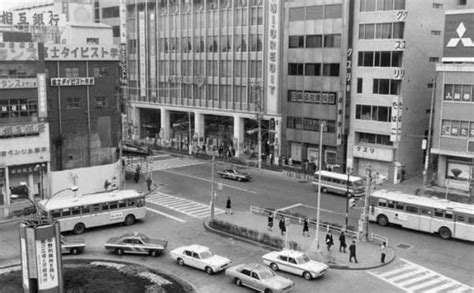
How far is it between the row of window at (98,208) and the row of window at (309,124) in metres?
30.7

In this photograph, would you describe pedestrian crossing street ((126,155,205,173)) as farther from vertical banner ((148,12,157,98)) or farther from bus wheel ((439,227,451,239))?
bus wheel ((439,227,451,239))

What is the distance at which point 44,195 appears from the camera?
58.6m

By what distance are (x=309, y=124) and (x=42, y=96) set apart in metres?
34.0

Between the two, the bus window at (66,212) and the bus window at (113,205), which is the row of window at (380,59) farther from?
the bus window at (66,212)

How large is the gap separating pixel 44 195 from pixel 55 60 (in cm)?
1371

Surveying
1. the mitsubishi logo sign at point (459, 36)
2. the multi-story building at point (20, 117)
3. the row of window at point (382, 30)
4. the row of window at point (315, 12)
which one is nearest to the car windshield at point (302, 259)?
the multi-story building at point (20, 117)

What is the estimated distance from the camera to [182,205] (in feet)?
189

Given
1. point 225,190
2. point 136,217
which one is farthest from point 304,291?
point 225,190

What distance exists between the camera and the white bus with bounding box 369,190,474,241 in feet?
151

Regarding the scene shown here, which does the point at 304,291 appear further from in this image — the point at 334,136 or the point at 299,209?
the point at 334,136

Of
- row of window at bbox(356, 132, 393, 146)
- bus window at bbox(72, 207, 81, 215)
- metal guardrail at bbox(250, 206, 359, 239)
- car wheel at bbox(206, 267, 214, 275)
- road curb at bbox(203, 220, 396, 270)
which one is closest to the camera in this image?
car wheel at bbox(206, 267, 214, 275)

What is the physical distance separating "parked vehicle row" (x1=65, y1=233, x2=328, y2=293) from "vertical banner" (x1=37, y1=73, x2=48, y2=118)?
18402mm

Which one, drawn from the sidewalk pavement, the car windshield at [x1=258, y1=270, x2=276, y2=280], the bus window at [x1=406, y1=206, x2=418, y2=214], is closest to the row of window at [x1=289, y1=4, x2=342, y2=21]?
the bus window at [x1=406, y1=206, x2=418, y2=214]

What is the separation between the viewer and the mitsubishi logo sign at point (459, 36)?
6009cm
